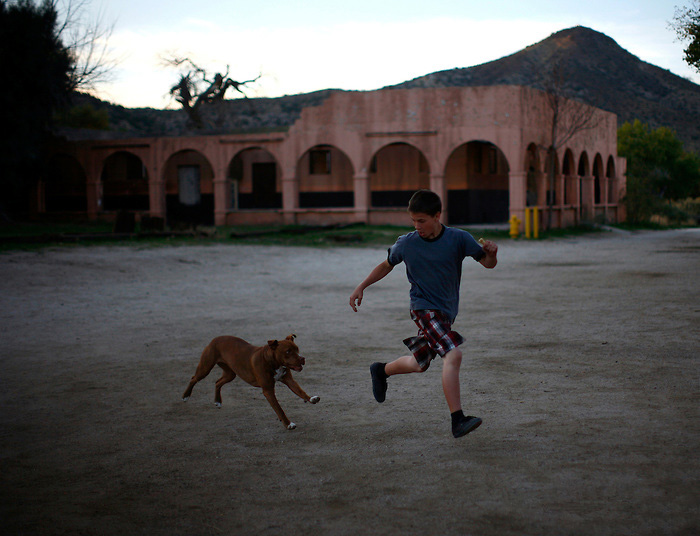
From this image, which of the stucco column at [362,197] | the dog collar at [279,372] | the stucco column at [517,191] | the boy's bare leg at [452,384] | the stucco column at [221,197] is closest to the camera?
the boy's bare leg at [452,384]

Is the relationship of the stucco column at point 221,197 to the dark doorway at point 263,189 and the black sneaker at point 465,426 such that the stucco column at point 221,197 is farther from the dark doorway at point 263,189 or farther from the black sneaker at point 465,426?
the black sneaker at point 465,426

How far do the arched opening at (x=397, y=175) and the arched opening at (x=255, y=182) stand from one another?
16.0 feet

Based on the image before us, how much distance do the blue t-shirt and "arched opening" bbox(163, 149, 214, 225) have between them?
108ft

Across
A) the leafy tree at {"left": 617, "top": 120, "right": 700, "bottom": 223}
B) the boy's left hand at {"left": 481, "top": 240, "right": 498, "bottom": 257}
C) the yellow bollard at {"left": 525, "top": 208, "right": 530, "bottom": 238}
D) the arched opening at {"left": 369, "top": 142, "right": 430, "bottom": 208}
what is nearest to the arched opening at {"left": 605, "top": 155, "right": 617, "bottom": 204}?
the arched opening at {"left": 369, "top": 142, "right": 430, "bottom": 208}

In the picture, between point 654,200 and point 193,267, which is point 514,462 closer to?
point 193,267

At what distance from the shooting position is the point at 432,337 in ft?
15.3

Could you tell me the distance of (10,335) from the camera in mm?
8547

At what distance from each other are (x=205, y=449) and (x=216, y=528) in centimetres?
117

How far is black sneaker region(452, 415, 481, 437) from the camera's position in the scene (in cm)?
439

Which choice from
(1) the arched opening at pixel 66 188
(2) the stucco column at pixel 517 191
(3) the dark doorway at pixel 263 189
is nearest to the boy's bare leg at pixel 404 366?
(2) the stucco column at pixel 517 191

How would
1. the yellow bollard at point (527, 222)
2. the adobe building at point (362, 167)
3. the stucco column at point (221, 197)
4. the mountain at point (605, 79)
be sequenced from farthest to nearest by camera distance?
the mountain at point (605, 79) < the stucco column at point (221, 197) < the adobe building at point (362, 167) < the yellow bollard at point (527, 222)

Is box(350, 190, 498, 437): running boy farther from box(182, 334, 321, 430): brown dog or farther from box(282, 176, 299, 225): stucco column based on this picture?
box(282, 176, 299, 225): stucco column

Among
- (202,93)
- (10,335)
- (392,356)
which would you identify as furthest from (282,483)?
(202,93)

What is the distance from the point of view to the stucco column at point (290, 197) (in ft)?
106
